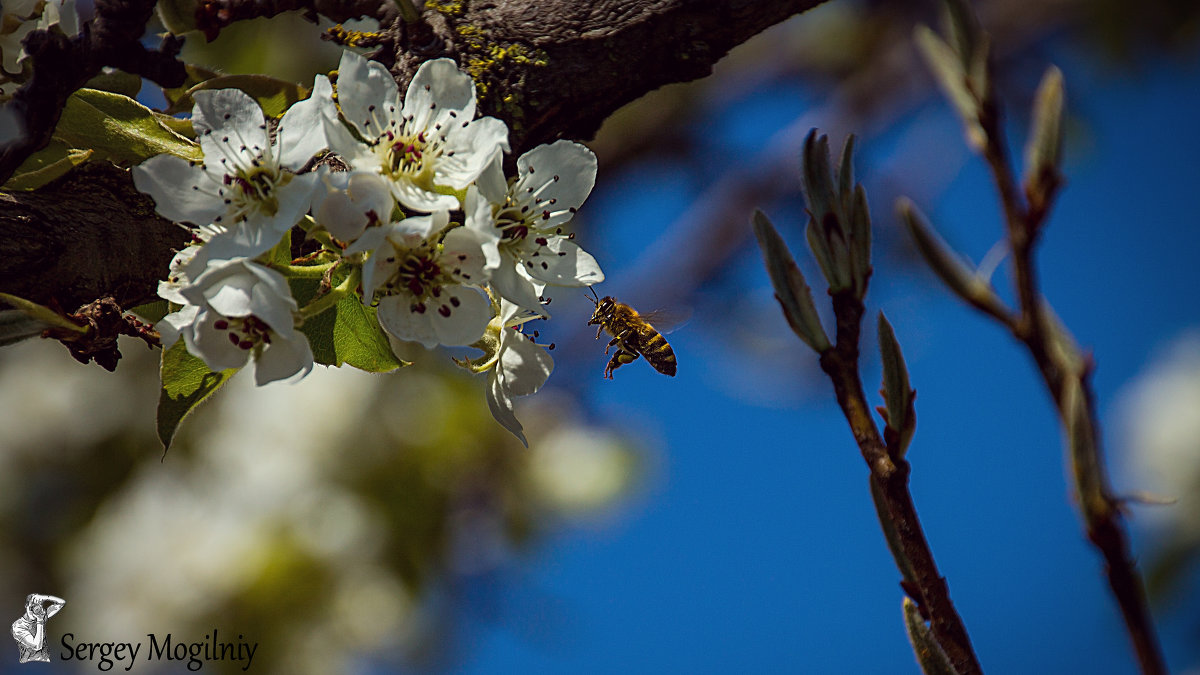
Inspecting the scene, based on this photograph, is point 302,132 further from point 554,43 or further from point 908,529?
point 908,529

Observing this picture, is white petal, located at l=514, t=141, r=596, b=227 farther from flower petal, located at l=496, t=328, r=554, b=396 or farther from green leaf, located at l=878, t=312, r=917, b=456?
green leaf, located at l=878, t=312, r=917, b=456

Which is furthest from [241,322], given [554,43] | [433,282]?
[554,43]

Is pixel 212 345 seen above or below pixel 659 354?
above

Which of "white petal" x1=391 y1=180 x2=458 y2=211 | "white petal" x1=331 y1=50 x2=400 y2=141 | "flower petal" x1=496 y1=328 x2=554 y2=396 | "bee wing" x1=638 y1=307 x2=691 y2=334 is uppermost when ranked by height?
"white petal" x1=331 y1=50 x2=400 y2=141

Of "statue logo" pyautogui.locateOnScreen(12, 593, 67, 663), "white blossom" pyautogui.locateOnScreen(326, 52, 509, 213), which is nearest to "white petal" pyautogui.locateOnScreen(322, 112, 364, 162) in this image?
"white blossom" pyautogui.locateOnScreen(326, 52, 509, 213)

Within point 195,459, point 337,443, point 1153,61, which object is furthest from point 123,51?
point 1153,61

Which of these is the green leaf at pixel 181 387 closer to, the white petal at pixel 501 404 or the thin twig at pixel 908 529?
the white petal at pixel 501 404

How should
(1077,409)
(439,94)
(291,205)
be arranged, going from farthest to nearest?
(439,94)
(291,205)
(1077,409)
